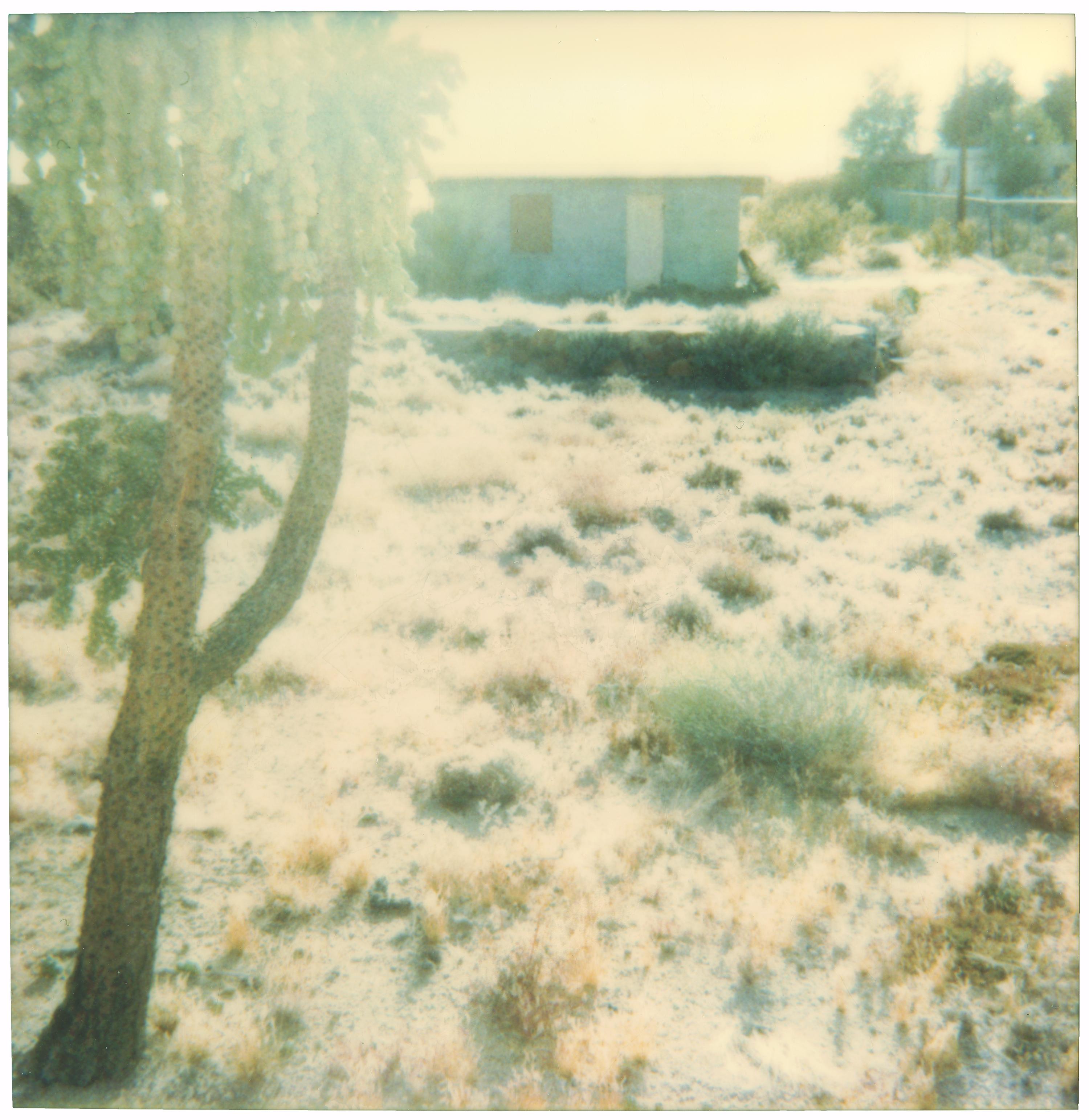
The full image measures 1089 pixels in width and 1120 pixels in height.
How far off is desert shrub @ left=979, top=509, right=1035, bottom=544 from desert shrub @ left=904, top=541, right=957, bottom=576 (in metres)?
0.67

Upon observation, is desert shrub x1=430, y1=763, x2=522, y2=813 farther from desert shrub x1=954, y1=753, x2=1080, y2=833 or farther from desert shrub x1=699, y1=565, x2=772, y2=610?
desert shrub x1=699, y1=565, x2=772, y2=610

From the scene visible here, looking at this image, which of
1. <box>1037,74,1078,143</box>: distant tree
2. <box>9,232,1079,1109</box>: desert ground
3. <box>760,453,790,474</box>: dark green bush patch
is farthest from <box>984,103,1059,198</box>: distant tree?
<box>760,453,790,474</box>: dark green bush patch

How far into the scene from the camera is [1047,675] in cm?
548

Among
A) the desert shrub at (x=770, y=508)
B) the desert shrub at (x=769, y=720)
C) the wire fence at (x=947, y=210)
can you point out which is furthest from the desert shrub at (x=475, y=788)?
the wire fence at (x=947, y=210)

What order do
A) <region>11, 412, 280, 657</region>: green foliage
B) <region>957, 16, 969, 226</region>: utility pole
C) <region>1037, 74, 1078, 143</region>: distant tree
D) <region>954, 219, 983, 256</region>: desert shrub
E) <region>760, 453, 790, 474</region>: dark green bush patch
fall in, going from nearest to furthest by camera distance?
<region>11, 412, 280, 657</region>: green foliage → <region>1037, 74, 1078, 143</region>: distant tree → <region>957, 16, 969, 226</region>: utility pole → <region>760, 453, 790, 474</region>: dark green bush patch → <region>954, 219, 983, 256</region>: desert shrub

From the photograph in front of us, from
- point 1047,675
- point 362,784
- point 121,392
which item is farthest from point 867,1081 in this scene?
point 121,392

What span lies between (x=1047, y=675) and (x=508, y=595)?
3907mm

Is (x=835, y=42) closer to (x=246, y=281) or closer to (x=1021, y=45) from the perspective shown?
(x=1021, y=45)

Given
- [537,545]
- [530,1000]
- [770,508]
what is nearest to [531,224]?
[770,508]

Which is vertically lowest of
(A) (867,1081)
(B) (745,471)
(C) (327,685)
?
(A) (867,1081)

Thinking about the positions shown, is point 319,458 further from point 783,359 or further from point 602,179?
point 602,179

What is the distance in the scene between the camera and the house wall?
19.8 m

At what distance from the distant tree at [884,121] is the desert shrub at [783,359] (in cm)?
370

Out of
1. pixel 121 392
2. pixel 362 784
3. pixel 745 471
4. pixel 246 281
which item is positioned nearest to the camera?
pixel 246 281
